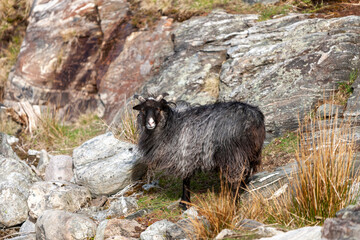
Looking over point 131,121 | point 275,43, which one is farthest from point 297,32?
point 131,121

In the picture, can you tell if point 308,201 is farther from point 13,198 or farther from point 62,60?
point 62,60

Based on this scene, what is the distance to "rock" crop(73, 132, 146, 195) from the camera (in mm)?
7516

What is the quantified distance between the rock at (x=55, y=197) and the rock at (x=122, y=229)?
5.45 feet

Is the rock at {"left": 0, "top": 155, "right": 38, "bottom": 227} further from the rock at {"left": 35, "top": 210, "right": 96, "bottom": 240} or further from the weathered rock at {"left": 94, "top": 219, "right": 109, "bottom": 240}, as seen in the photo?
the weathered rock at {"left": 94, "top": 219, "right": 109, "bottom": 240}

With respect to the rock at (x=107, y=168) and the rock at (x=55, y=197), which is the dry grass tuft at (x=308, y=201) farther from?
the rock at (x=55, y=197)

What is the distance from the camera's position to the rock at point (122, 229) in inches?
225

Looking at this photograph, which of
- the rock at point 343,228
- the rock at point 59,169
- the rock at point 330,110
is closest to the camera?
the rock at point 343,228

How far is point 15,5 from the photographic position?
14.8 m

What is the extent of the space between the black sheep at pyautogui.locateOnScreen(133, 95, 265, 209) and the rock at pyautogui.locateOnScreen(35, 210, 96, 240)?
132cm

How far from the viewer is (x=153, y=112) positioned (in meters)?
6.16

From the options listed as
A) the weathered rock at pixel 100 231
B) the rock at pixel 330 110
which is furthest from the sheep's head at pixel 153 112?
the rock at pixel 330 110

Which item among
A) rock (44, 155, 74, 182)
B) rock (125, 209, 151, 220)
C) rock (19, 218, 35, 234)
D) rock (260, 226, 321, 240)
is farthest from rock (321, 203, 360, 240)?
rock (44, 155, 74, 182)

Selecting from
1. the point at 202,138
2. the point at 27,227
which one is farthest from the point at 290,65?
the point at 27,227

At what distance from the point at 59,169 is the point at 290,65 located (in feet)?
16.7
